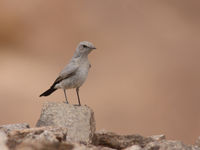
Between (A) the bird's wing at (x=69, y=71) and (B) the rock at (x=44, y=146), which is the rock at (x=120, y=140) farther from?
(B) the rock at (x=44, y=146)

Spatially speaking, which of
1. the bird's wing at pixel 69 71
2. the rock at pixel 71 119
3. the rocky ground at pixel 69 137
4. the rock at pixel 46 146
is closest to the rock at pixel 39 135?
the rocky ground at pixel 69 137

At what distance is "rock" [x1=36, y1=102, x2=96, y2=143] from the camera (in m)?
7.73

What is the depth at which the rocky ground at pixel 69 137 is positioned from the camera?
15.1 ft

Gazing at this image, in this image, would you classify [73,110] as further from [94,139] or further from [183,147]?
[183,147]

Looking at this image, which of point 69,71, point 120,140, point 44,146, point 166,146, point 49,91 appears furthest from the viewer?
point 49,91

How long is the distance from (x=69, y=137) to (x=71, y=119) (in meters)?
0.50

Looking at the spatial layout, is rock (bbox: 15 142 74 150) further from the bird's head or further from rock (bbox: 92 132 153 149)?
the bird's head

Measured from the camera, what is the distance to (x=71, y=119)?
7.94 meters

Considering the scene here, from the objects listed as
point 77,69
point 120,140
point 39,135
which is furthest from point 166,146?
point 77,69

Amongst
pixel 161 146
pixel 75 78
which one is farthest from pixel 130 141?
pixel 75 78

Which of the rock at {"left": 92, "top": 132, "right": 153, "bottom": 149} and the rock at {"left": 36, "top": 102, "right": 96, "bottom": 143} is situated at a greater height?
the rock at {"left": 36, "top": 102, "right": 96, "bottom": 143}

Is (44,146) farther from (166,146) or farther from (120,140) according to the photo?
(120,140)

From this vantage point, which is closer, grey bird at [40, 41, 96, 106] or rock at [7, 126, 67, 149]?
rock at [7, 126, 67, 149]

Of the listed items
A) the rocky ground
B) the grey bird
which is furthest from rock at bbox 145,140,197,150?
the grey bird
